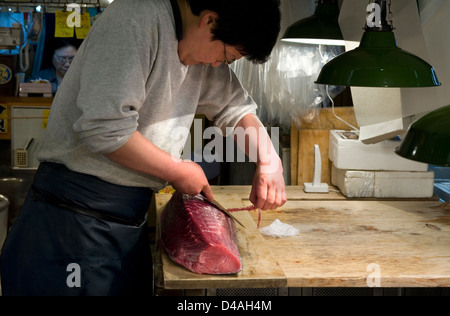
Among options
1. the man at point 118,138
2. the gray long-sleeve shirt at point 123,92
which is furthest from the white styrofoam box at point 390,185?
the gray long-sleeve shirt at point 123,92

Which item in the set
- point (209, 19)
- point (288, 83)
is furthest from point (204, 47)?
point (288, 83)

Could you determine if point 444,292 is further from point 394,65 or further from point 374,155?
point 394,65

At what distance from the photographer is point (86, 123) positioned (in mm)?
1792

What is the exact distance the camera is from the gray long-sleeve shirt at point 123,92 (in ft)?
5.89

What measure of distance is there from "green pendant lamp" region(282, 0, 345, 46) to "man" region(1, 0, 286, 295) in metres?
1.29

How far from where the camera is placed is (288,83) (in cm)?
401

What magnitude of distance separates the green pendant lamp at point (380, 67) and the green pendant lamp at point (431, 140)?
2.96 feet

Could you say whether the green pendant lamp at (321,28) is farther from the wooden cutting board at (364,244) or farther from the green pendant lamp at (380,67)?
the wooden cutting board at (364,244)

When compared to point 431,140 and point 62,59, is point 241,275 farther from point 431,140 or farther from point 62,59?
point 62,59

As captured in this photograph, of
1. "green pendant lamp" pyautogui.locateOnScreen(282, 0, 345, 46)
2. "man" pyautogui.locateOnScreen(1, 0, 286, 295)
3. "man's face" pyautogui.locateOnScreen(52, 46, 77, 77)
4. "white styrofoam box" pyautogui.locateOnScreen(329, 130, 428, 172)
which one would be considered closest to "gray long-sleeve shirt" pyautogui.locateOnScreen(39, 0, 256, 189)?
"man" pyautogui.locateOnScreen(1, 0, 286, 295)

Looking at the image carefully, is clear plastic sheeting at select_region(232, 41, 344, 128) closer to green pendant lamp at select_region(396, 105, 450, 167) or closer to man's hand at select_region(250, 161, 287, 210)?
man's hand at select_region(250, 161, 287, 210)

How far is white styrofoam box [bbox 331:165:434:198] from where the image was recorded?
3393 millimetres

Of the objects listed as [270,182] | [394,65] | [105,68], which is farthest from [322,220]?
[105,68]

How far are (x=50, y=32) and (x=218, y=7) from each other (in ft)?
13.7
